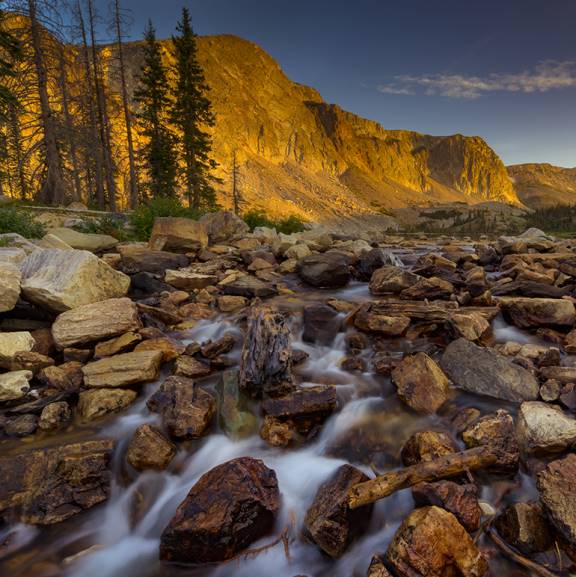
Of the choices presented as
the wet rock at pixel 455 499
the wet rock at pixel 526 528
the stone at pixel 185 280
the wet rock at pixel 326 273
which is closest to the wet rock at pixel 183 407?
the wet rock at pixel 455 499

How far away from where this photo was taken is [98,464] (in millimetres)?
3469

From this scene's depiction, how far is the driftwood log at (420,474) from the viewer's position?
111 inches

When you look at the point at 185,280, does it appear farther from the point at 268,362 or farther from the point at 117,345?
the point at 268,362

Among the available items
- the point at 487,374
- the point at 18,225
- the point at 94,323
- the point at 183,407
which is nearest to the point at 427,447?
the point at 487,374

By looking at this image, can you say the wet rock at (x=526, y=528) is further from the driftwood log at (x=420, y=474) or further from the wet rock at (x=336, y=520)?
the wet rock at (x=336, y=520)

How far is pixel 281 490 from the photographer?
3.32 m

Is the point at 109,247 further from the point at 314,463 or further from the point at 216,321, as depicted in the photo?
the point at 314,463

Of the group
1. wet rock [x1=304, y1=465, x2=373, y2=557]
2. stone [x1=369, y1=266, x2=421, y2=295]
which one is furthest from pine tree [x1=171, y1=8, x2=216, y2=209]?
wet rock [x1=304, y1=465, x2=373, y2=557]

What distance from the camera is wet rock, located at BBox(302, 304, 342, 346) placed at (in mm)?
6234

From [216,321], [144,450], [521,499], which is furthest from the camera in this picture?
[216,321]

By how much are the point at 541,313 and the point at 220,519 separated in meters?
6.17

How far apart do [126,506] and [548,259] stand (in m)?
13.3

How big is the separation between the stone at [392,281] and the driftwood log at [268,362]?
4642 millimetres

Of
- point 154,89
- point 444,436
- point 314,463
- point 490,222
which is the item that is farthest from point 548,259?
point 490,222
